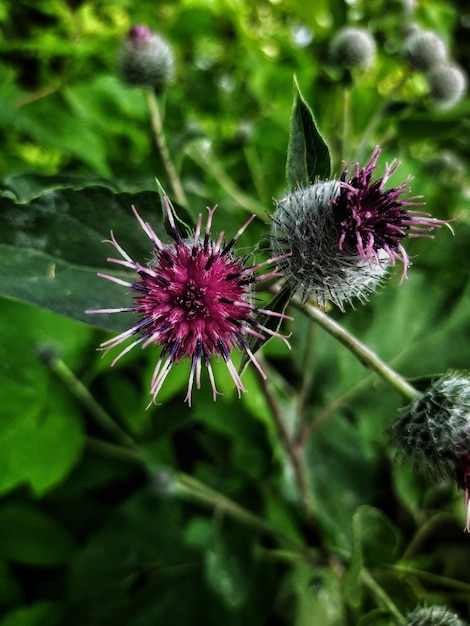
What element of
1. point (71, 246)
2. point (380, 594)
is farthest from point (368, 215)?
point (380, 594)

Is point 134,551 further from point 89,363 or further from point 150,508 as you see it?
point 89,363

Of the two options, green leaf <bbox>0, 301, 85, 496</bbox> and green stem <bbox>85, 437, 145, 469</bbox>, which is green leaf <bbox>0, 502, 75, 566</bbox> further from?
green stem <bbox>85, 437, 145, 469</bbox>

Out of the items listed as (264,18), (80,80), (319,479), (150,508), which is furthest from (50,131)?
(264,18)

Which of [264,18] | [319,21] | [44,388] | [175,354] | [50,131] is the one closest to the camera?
[175,354]

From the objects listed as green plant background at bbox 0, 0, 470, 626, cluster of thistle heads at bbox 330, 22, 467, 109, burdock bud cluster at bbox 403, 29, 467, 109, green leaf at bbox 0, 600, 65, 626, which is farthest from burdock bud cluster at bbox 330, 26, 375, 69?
green leaf at bbox 0, 600, 65, 626

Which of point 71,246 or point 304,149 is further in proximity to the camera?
point 71,246

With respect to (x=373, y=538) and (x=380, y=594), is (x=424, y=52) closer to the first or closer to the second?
(x=373, y=538)
